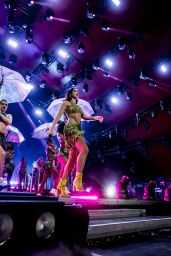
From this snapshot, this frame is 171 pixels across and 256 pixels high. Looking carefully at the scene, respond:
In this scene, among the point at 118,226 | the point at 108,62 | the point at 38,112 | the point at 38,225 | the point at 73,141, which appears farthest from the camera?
the point at 38,112

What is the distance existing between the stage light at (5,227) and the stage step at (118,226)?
104 cm

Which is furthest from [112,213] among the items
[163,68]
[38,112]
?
[38,112]

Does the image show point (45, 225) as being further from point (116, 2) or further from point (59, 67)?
point (59, 67)

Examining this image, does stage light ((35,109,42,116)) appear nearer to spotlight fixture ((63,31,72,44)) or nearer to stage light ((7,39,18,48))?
stage light ((7,39,18,48))

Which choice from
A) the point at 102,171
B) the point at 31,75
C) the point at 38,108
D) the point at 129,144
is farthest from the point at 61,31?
the point at 102,171

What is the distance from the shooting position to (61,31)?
11.2m

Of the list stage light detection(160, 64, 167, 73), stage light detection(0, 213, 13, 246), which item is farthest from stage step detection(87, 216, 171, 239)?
stage light detection(160, 64, 167, 73)

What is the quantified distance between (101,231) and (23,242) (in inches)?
43.5

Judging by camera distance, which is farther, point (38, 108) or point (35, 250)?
point (38, 108)

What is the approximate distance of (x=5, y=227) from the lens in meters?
1.68

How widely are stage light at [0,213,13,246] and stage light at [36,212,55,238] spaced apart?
23 centimetres

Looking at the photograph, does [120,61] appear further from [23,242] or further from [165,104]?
[23,242]

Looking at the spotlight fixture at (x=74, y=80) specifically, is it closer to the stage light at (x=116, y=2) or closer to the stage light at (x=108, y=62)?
the stage light at (x=108, y=62)

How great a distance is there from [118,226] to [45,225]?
1.20 m
